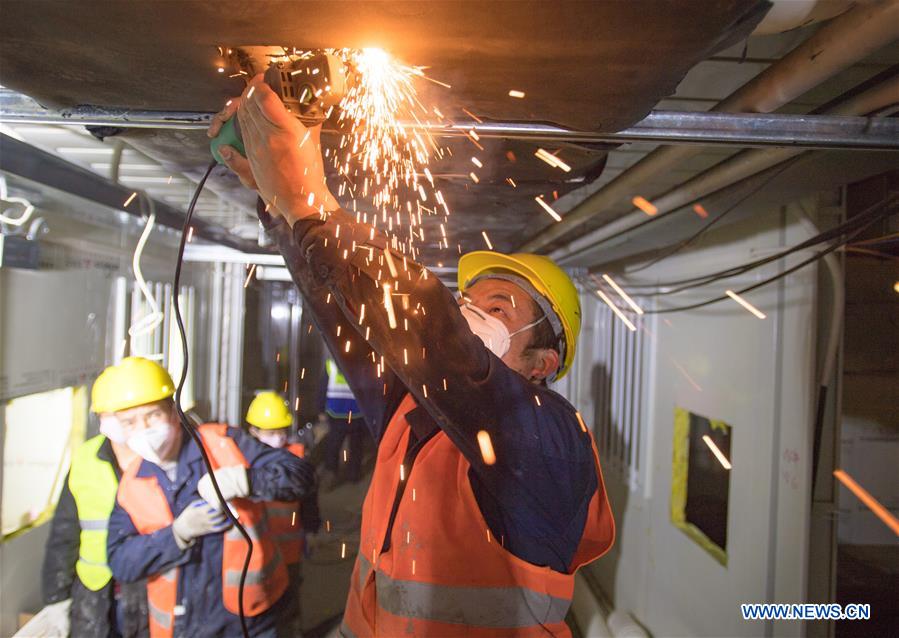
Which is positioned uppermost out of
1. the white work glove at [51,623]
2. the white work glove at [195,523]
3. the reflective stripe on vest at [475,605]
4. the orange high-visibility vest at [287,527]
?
the reflective stripe on vest at [475,605]

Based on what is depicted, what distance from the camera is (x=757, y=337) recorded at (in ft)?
9.33

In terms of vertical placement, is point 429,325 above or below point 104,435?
above

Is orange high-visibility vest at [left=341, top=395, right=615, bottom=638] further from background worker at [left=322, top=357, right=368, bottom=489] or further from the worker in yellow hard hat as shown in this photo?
background worker at [left=322, top=357, right=368, bottom=489]

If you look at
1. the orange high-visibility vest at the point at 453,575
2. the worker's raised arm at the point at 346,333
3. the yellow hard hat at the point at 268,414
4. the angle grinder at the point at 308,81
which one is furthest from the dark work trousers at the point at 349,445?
the angle grinder at the point at 308,81

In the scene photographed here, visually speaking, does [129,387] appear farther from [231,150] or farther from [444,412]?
[444,412]

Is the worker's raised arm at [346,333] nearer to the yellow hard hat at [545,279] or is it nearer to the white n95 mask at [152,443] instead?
the yellow hard hat at [545,279]

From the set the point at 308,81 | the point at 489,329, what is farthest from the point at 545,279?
the point at 308,81

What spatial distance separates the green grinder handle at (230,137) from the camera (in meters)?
1.21

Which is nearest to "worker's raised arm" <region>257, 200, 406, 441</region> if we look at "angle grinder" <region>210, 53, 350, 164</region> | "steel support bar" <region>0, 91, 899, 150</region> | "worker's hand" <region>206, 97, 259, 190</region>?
"worker's hand" <region>206, 97, 259, 190</region>

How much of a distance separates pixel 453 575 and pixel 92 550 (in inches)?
94.8

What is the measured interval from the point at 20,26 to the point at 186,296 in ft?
15.1

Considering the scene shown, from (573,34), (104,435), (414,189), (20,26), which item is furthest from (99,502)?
(573,34)

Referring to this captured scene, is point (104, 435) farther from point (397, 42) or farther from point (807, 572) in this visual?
point (807, 572)

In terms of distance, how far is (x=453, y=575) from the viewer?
1.52 metres
